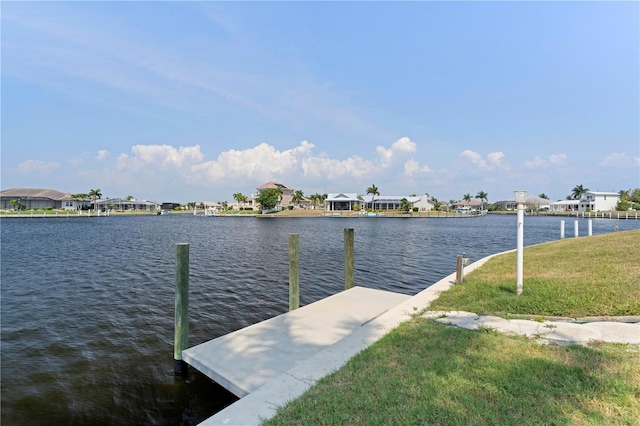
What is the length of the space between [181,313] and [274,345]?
203cm

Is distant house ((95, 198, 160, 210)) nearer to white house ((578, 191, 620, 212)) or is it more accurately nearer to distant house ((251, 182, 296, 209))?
distant house ((251, 182, 296, 209))

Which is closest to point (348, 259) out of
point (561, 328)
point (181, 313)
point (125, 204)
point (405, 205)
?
point (181, 313)

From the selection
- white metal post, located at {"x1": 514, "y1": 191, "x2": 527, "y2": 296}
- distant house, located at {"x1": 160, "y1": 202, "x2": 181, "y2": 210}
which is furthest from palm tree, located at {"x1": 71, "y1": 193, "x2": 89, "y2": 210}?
white metal post, located at {"x1": 514, "y1": 191, "x2": 527, "y2": 296}

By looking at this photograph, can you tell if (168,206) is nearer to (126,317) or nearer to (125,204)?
(125,204)

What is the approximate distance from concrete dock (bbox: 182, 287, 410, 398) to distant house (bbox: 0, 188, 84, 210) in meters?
124

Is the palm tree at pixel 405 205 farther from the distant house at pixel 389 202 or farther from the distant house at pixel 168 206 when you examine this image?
the distant house at pixel 168 206

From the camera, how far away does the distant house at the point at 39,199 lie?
97000 millimetres

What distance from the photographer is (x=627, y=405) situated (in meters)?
3.01

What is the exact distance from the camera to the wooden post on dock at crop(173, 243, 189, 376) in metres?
6.35

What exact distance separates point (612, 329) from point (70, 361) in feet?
34.4

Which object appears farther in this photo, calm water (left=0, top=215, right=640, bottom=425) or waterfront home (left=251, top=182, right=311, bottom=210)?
waterfront home (left=251, top=182, right=311, bottom=210)

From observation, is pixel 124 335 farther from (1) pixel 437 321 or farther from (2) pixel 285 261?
(2) pixel 285 261

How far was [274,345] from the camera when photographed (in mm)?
6117

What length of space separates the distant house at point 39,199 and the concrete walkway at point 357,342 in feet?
415
